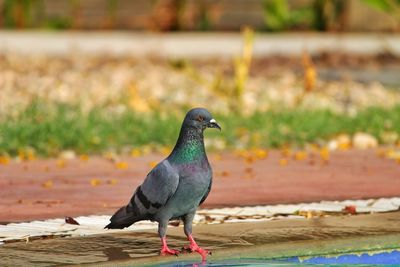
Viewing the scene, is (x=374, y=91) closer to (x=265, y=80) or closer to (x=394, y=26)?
(x=265, y=80)

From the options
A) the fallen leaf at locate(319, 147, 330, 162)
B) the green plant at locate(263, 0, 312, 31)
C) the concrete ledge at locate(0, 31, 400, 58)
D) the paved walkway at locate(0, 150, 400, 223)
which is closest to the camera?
the paved walkway at locate(0, 150, 400, 223)

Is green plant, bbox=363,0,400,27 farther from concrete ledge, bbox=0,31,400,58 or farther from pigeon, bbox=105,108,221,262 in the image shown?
pigeon, bbox=105,108,221,262

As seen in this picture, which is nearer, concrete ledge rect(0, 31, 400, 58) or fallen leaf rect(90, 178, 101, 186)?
fallen leaf rect(90, 178, 101, 186)

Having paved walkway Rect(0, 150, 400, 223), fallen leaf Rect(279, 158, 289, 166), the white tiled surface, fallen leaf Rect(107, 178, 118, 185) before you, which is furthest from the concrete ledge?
the white tiled surface

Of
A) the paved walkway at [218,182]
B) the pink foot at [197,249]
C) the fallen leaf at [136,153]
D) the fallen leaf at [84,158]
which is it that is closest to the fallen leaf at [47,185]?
the paved walkway at [218,182]

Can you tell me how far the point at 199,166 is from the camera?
523 centimetres

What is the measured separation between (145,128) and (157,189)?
5.16 metres

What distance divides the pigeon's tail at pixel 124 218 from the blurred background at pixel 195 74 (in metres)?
3.83

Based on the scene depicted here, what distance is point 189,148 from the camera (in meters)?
5.27

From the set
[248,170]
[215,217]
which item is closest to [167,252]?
[215,217]

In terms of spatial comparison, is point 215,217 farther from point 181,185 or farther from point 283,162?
point 283,162

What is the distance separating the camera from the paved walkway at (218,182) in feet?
23.3

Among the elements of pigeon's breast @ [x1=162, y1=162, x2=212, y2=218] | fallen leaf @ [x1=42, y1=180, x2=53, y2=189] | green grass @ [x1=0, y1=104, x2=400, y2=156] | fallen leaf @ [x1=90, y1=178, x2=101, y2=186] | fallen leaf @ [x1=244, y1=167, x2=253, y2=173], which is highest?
green grass @ [x1=0, y1=104, x2=400, y2=156]

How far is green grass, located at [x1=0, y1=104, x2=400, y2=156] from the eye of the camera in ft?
31.7
